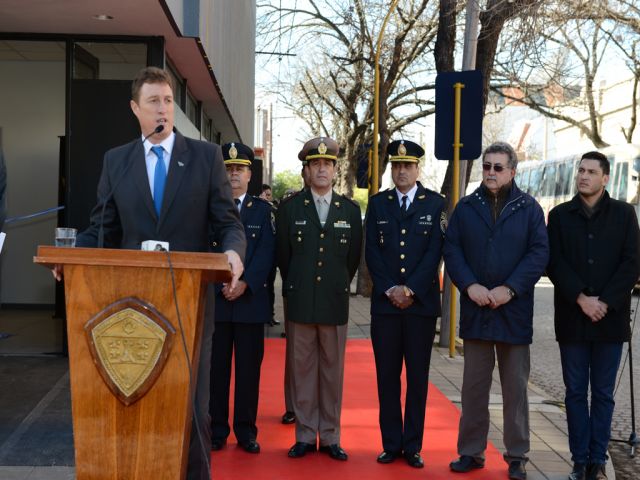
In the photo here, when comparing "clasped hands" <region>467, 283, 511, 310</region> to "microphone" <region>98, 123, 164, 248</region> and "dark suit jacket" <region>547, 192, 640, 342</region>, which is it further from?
"microphone" <region>98, 123, 164, 248</region>

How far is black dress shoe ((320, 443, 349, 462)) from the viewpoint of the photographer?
5.85 m

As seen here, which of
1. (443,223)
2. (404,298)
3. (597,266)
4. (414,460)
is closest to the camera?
(597,266)

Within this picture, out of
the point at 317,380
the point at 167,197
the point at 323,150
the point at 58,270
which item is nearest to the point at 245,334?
the point at 317,380

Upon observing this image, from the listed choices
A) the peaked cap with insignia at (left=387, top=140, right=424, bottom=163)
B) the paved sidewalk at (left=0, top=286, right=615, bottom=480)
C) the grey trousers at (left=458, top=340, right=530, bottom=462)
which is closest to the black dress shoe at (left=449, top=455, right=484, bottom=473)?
the grey trousers at (left=458, top=340, right=530, bottom=462)

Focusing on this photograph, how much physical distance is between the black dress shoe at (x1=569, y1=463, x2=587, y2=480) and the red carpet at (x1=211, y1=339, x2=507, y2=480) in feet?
1.38

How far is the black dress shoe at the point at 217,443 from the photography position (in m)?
6.04

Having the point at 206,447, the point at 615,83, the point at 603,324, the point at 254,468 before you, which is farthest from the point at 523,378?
the point at 615,83

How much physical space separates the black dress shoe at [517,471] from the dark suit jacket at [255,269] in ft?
6.18

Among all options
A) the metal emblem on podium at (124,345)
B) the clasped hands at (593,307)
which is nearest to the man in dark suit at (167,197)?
the metal emblem on podium at (124,345)

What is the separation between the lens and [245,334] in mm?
6160

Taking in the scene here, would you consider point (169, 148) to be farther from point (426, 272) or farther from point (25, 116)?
point (25, 116)

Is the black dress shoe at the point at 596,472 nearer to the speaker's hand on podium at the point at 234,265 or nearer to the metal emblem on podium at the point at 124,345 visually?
the speaker's hand on podium at the point at 234,265

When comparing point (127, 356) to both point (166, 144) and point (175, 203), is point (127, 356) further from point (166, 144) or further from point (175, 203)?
point (166, 144)

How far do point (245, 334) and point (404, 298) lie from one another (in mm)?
1148
